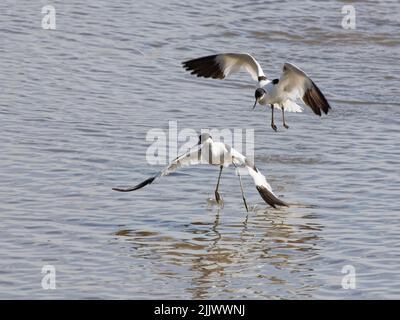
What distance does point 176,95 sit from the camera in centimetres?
1312

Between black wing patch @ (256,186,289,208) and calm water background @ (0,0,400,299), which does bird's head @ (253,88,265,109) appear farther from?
black wing patch @ (256,186,289,208)

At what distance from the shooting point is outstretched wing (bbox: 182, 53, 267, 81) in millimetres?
11477

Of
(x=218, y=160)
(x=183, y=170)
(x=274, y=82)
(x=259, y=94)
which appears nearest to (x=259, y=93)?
(x=259, y=94)

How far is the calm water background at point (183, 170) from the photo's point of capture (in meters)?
7.51

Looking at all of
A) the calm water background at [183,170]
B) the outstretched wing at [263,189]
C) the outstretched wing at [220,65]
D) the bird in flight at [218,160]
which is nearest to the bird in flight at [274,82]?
the outstretched wing at [220,65]

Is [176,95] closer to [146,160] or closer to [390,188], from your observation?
[146,160]

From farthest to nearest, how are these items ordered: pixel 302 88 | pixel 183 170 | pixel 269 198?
pixel 302 88
pixel 183 170
pixel 269 198

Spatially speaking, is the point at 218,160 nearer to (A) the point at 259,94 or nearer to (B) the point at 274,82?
(A) the point at 259,94

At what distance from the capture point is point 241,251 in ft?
26.5

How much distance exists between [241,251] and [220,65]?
3923mm

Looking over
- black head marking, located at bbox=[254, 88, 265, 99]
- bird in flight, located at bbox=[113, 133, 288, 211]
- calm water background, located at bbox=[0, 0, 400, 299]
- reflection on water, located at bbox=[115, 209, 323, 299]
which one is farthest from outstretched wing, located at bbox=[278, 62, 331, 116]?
reflection on water, located at bbox=[115, 209, 323, 299]

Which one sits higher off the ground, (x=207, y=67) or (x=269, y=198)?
(x=207, y=67)
